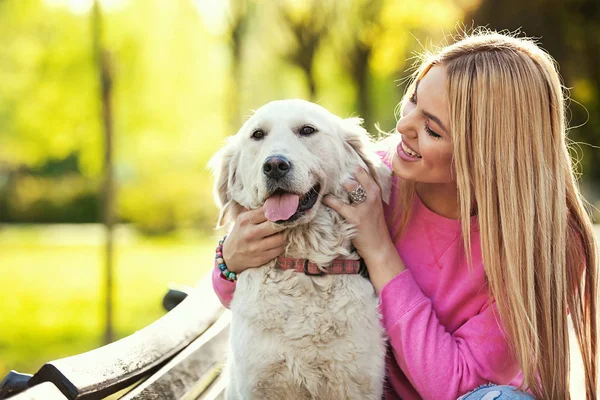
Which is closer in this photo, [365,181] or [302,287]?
[302,287]

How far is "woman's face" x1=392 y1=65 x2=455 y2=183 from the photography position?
2.44 metres

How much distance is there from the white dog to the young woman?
0.08m

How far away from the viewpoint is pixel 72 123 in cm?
938

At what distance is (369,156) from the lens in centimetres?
270

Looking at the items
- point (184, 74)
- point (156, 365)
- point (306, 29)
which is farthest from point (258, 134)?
point (306, 29)

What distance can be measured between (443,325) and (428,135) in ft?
2.32

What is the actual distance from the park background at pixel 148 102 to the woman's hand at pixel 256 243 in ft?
9.99

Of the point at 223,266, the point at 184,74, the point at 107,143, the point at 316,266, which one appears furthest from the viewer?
the point at 184,74

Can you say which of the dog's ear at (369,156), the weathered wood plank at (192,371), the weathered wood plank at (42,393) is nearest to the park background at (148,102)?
the dog's ear at (369,156)

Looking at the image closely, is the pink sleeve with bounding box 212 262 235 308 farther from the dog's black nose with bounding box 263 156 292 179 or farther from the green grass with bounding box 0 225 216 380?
the green grass with bounding box 0 225 216 380

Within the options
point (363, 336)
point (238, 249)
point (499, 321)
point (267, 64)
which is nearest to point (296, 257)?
point (238, 249)

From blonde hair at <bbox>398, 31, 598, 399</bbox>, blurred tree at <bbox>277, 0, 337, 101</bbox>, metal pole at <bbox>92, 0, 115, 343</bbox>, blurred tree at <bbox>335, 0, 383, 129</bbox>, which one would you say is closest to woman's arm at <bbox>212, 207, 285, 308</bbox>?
blonde hair at <bbox>398, 31, 598, 399</bbox>

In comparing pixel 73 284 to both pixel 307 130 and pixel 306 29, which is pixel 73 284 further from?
pixel 307 130

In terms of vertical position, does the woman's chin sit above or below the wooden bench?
above
